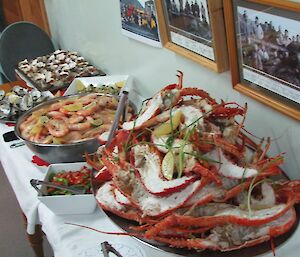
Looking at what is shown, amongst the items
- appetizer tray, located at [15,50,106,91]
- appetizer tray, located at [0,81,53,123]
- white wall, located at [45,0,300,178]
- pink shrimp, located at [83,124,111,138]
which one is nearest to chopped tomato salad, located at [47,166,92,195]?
pink shrimp, located at [83,124,111,138]

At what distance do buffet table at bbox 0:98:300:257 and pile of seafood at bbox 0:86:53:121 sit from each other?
304mm

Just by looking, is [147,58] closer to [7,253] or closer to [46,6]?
[7,253]

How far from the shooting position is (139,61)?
5.14 feet

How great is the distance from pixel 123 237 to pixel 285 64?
49 centimetres

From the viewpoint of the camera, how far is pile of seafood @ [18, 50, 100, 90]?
1831 millimetres

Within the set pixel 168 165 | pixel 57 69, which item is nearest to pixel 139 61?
pixel 57 69

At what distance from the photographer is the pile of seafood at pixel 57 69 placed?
1.83 meters

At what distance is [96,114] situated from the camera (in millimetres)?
1359

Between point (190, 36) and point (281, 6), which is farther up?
point (281, 6)

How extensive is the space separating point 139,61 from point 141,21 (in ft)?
0.58

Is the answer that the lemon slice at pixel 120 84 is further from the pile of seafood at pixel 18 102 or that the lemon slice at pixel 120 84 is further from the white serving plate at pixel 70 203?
the white serving plate at pixel 70 203

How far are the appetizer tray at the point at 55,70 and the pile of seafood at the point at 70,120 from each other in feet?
1.12

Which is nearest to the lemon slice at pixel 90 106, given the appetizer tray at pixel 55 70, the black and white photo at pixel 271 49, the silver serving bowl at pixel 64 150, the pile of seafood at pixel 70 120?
the pile of seafood at pixel 70 120

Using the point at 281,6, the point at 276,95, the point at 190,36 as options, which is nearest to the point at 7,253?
the point at 190,36
